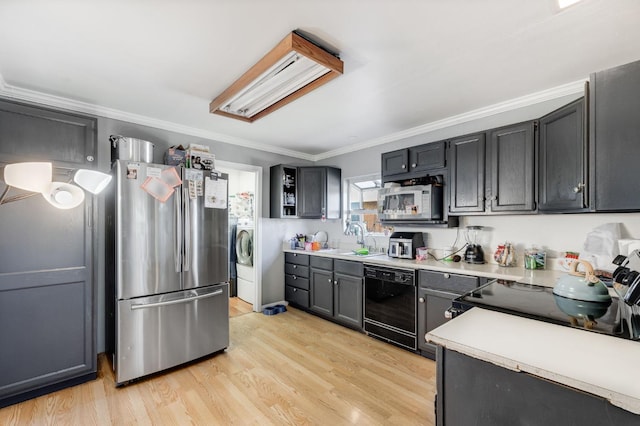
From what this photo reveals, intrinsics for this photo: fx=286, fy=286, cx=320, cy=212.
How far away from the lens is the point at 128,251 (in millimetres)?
2355

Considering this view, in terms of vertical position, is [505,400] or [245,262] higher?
[505,400]

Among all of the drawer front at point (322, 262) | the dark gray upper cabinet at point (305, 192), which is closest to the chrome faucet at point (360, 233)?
the dark gray upper cabinet at point (305, 192)

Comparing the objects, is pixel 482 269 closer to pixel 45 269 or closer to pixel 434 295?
pixel 434 295

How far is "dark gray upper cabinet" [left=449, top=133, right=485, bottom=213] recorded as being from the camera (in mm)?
2684

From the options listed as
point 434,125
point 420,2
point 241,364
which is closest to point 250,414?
point 241,364

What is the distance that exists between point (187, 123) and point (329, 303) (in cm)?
278

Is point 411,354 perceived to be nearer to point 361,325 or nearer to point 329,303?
point 361,325

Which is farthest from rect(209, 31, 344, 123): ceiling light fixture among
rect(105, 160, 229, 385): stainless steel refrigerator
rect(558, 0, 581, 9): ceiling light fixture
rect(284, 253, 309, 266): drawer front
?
rect(284, 253, 309, 266): drawer front

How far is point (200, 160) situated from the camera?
121 inches

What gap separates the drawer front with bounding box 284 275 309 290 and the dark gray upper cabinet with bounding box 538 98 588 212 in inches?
111

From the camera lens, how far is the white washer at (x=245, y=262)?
14.8 feet

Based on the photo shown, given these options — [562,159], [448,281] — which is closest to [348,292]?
[448,281]

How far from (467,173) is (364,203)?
1646mm

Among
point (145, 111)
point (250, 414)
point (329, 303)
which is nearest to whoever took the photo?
point (250, 414)
